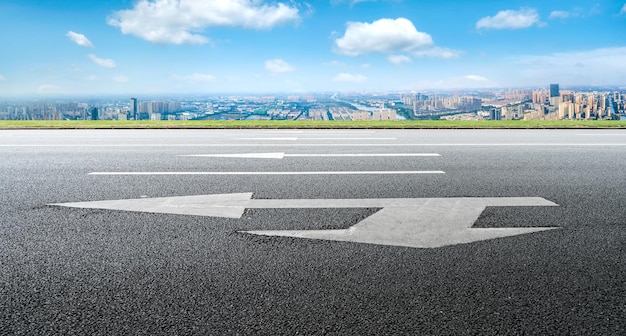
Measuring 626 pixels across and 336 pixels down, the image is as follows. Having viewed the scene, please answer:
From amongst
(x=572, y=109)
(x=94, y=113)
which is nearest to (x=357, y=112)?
(x=572, y=109)

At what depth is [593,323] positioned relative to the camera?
2574mm

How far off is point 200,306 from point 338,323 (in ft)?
2.76

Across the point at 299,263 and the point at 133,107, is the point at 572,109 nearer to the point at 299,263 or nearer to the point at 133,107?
the point at 133,107

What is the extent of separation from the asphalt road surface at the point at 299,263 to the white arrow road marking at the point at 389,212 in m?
0.10

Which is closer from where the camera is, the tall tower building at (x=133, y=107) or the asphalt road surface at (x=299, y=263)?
the asphalt road surface at (x=299, y=263)

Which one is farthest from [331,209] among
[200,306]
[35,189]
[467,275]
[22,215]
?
[35,189]

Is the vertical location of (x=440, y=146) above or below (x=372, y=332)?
above

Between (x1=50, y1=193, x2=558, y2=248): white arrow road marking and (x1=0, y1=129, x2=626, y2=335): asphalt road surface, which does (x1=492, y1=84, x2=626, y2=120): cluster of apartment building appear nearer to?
(x1=0, y1=129, x2=626, y2=335): asphalt road surface

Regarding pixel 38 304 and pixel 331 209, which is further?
pixel 331 209

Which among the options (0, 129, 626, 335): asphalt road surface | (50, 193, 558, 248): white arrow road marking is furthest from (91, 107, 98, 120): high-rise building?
(50, 193, 558, 248): white arrow road marking

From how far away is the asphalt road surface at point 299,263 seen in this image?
2.61 meters

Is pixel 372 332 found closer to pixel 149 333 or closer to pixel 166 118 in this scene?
pixel 149 333

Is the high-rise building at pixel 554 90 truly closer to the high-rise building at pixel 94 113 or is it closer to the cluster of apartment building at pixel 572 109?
the cluster of apartment building at pixel 572 109

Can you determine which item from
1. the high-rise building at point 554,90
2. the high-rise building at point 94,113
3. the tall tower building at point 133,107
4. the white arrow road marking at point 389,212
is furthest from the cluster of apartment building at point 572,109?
the high-rise building at point 94,113
